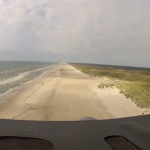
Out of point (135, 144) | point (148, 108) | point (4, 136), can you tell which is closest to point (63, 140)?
point (4, 136)

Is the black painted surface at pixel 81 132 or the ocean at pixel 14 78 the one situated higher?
the black painted surface at pixel 81 132

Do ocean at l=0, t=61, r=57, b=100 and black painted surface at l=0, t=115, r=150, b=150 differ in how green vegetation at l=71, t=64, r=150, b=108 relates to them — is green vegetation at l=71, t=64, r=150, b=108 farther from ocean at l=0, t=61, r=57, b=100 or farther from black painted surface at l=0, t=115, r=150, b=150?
ocean at l=0, t=61, r=57, b=100

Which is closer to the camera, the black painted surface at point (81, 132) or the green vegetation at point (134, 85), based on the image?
the black painted surface at point (81, 132)

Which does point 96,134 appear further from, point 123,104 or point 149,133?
point 123,104

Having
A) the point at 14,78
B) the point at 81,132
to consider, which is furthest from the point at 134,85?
the point at 81,132

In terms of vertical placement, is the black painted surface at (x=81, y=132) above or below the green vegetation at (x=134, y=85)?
above

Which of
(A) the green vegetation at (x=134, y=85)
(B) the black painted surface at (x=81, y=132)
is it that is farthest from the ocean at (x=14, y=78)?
(B) the black painted surface at (x=81, y=132)

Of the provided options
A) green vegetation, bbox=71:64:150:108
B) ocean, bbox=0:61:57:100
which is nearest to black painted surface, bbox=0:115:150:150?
green vegetation, bbox=71:64:150:108

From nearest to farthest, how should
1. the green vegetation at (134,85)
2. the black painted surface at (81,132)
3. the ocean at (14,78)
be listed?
1. the black painted surface at (81,132)
2. the green vegetation at (134,85)
3. the ocean at (14,78)

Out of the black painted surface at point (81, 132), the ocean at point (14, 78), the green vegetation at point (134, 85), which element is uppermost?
the black painted surface at point (81, 132)

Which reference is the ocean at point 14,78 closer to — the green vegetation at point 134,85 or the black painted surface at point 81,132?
the green vegetation at point 134,85

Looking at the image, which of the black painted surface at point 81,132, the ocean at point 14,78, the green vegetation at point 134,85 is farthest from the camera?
the ocean at point 14,78

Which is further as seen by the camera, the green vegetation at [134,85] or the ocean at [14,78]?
the ocean at [14,78]
